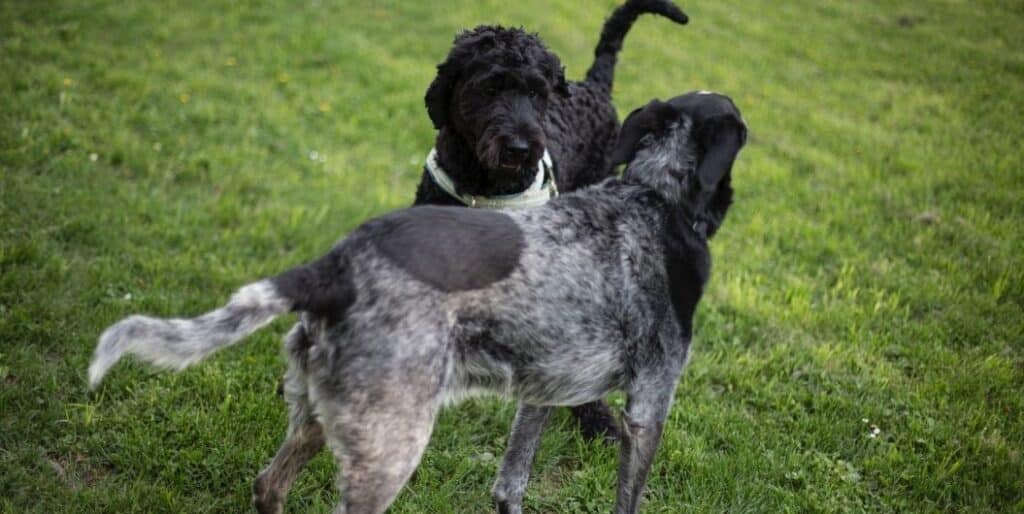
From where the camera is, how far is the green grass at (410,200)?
444 cm

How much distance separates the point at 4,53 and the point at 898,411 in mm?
10025

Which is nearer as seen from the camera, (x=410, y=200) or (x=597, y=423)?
(x=597, y=423)

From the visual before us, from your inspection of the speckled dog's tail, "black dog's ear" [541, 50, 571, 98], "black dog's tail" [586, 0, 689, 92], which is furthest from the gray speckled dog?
"black dog's tail" [586, 0, 689, 92]

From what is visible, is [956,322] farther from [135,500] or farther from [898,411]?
[135,500]

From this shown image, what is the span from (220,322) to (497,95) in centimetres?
261

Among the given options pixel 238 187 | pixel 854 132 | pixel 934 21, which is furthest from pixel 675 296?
pixel 934 21

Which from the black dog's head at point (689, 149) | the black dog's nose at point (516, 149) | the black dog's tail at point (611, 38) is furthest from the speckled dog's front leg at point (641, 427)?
the black dog's tail at point (611, 38)

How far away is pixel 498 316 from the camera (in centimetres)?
315

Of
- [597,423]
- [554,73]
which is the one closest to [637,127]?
[554,73]

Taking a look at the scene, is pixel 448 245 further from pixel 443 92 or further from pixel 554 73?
pixel 554 73

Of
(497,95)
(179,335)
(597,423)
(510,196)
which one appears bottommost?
(597,423)

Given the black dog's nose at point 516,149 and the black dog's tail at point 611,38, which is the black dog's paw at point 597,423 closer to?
the black dog's nose at point 516,149

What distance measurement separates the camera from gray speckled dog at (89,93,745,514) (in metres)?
2.96

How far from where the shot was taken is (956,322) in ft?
19.6
